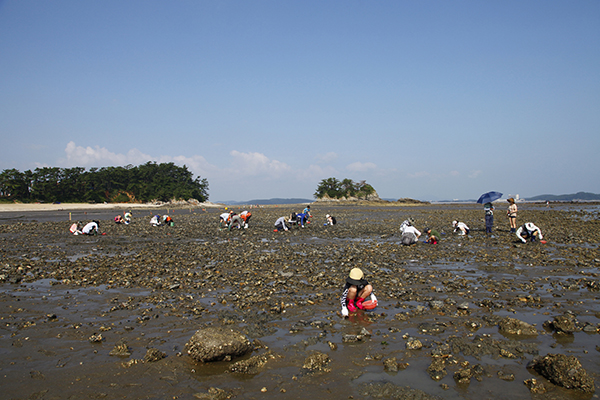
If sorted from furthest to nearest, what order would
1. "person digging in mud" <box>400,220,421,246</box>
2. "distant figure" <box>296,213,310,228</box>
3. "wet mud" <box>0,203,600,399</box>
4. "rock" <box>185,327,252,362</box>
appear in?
"distant figure" <box>296,213,310,228</box>, "person digging in mud" <box>400,220,421,246</box>, "rock" <box>185,327,252,362</box>, "wet mud" <box>0,203,600,399</box>

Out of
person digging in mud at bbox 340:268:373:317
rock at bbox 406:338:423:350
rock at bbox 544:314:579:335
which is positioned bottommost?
rock at bbox 406:338:423:350

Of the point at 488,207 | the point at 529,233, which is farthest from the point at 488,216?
the point at 529,233

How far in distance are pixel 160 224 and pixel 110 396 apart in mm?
32198

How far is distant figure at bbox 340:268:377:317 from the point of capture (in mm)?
8711

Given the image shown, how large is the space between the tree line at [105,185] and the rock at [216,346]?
400ft

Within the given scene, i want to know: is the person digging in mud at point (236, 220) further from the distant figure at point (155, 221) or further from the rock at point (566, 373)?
the rock at point (566, 373)

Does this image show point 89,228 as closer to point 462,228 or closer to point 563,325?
point 462,228

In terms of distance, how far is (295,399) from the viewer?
5.11 meters

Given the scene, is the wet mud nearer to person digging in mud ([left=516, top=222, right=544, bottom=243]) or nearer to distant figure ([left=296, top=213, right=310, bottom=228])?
person digging in mud ([left=516, top=222, right=544, bottom=243])

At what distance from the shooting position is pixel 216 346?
627 cm

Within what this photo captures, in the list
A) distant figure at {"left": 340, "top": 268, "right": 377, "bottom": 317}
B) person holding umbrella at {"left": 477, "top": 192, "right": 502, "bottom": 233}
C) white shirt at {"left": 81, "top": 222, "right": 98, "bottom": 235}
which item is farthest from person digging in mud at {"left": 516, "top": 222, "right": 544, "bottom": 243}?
white shirt at {"left": 81, "top": 222, "right": 98, "bottom": 235}

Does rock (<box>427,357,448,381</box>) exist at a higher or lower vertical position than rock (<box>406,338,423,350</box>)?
lower

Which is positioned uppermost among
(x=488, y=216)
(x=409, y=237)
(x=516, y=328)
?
(x=488, y=216)

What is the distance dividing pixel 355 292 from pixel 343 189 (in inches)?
5391
